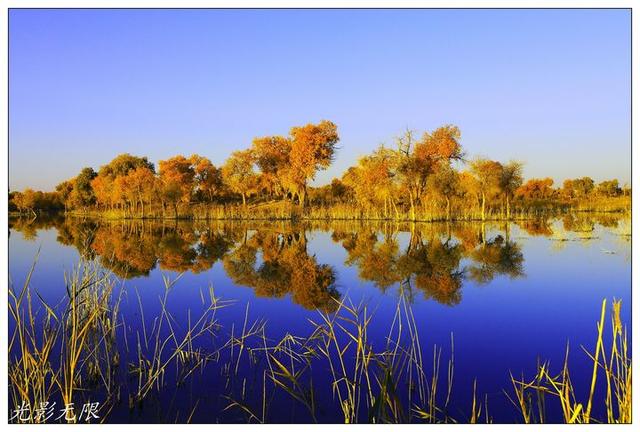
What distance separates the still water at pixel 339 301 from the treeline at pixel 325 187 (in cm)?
1035

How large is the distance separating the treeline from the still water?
1035 cm

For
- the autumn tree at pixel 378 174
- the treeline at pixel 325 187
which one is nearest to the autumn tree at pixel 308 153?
the treeline at pixel 325 187

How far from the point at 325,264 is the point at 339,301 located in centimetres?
469

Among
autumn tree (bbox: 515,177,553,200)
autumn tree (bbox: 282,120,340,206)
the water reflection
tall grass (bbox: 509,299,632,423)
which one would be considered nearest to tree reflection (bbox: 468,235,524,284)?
the water reflection

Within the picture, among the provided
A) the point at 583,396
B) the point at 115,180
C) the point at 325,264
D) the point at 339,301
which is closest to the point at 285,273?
the point at 325,264

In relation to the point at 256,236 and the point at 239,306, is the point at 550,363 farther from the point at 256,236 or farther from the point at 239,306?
the point at 256,236

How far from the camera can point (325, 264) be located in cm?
1295

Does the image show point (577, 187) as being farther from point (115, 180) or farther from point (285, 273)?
point (285, 273)

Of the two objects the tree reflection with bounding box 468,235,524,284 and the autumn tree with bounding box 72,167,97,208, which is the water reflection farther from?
the autumn tree with bounding box 72,167,97,208

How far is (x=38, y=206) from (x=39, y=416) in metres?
60.5

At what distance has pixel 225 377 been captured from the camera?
4.91 metres

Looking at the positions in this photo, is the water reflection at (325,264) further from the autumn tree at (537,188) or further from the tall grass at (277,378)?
the autumn tree at (537,188)

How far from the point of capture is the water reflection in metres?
9.80

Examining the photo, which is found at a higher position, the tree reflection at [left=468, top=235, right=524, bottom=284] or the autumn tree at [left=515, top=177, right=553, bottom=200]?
the autumn tree at [left=515, top=177, right=553, bottom=200]
